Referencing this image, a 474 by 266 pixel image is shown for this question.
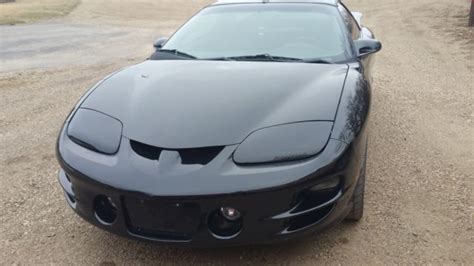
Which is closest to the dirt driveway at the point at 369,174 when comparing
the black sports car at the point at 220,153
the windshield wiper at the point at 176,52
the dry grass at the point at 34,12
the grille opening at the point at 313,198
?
the black sports car at the point at 220,153

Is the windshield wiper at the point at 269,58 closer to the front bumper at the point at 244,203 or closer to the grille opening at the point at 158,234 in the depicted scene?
the front bumper at the point at 244,203

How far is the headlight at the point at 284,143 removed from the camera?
2.32 metres

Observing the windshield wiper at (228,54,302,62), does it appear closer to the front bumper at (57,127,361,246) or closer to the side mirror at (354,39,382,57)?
the side mirror at (354,39,382,57)

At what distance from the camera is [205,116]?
101 inches

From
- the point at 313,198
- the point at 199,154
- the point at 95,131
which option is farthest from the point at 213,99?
the point at 313,198

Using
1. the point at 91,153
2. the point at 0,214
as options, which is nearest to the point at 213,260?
the point at 91,153

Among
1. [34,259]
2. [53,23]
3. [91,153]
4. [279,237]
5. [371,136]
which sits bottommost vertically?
[53,23]

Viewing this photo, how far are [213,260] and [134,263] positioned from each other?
0.45 meters

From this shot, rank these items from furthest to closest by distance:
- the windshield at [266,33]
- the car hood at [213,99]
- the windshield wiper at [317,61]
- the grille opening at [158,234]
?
the windshield at [266,33], the windshield wiper at [317,61], the car hood at [213,99], the grille opening at [158,234]

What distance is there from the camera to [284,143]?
7.78ft

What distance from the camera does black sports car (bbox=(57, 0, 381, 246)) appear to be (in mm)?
2254

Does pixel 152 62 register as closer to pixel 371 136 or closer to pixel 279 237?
pixel 279 237

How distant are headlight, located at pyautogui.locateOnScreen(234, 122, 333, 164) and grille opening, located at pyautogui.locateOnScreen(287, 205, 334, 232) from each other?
30 centimetres

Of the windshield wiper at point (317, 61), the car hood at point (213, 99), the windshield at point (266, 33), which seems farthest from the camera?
the windshield at point (266, 33)
